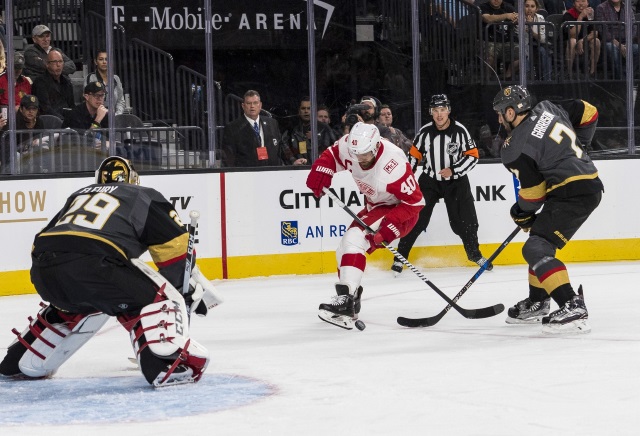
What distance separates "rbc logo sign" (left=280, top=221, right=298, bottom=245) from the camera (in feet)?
26.7

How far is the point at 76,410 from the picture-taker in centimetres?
397

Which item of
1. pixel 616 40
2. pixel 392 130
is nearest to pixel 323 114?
pixel 392 130

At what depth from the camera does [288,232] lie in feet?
26.7

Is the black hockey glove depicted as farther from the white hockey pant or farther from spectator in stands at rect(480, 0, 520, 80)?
spectator in stands at rect(480, 0, 520, 80)

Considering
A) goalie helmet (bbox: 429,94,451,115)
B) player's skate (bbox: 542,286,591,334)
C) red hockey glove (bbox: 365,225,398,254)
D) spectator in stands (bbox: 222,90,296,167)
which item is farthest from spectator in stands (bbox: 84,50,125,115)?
player's skate (bbox: 542,286,591,334)

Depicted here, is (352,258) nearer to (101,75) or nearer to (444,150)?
(444,150)

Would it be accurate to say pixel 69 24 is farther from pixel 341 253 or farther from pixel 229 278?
pixel 341 253

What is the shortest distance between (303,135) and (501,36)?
1668 mm

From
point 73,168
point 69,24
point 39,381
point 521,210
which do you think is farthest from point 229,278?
point 39,381

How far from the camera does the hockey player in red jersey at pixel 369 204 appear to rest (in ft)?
18.9

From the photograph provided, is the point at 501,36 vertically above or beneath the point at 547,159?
above

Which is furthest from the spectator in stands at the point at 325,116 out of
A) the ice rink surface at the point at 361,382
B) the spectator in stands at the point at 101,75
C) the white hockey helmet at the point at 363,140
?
the white hockey helmet at the point at 363,140

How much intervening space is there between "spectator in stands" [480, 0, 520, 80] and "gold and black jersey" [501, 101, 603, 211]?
10.9 ft

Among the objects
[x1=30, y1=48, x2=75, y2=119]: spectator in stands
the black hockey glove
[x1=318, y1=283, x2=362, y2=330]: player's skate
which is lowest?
[x1=318, y1=283, x2=362, y2=330]: player's skate
